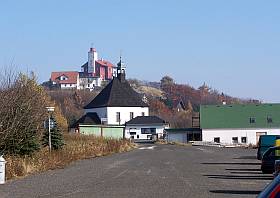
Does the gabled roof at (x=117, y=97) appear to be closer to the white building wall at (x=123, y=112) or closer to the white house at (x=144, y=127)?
the white building wall at (x=123, y=112)

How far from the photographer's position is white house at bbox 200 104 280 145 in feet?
322

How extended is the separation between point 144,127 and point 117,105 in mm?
7678

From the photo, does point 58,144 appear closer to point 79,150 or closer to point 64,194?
point 79,150

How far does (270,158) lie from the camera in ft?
84.9

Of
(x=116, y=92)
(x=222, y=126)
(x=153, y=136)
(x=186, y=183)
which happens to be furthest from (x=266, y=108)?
(x=186, y=183)

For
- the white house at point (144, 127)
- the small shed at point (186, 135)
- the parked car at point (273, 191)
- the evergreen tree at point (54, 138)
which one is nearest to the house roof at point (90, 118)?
the white house at point (144, 127)

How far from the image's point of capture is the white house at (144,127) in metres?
127

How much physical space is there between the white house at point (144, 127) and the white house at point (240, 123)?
2757cm

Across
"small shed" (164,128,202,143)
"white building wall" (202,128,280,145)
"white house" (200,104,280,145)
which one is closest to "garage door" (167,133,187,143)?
"small shed" (164,128,202,143)

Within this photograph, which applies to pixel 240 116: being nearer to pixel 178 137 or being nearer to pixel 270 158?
pixel 178 137

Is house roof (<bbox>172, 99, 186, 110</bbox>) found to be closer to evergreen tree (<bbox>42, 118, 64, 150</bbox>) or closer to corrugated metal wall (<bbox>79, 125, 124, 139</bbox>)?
corrugated metal wall (<bbox>79, 125, 124, 139</bbox>)

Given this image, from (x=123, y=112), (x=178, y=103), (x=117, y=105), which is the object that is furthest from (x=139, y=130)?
(x=178, y=103)

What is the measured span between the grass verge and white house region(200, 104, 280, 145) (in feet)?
120

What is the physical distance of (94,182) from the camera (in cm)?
2244
